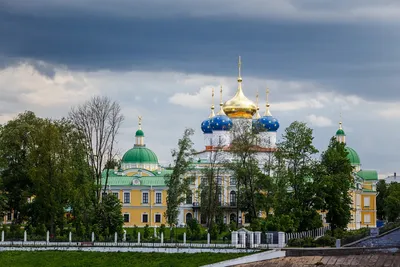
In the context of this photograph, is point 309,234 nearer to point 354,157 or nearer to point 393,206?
point 393,206

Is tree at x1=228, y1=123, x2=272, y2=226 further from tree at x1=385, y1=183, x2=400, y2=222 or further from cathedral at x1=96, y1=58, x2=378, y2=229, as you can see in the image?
tree at x1=385, y1=183, x2=400, y2=222

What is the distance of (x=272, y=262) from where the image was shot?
49844mm

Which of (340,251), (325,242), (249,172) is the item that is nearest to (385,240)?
(325,242)

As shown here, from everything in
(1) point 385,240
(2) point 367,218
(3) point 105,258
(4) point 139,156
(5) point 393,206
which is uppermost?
(4) point 139,156

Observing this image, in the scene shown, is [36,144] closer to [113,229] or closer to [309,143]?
[113,229]

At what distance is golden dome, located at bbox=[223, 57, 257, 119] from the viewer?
9788 cm

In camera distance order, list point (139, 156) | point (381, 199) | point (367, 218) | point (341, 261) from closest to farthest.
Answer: point (341, 261) → point (139, 156) → point (367, 218) → point (381, 199)

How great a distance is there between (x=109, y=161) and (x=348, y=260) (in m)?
24.3

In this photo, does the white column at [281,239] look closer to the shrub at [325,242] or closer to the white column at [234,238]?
the shrub at [325,242]

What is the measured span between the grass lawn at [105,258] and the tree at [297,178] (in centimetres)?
1120

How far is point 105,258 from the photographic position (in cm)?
5362

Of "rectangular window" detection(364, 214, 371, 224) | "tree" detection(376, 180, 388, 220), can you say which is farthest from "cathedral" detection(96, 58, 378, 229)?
"tree" detection(376, 180, 388, 220)

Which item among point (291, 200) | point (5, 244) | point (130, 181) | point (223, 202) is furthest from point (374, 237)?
point (130, 181)

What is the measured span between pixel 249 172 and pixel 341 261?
65.3ft
